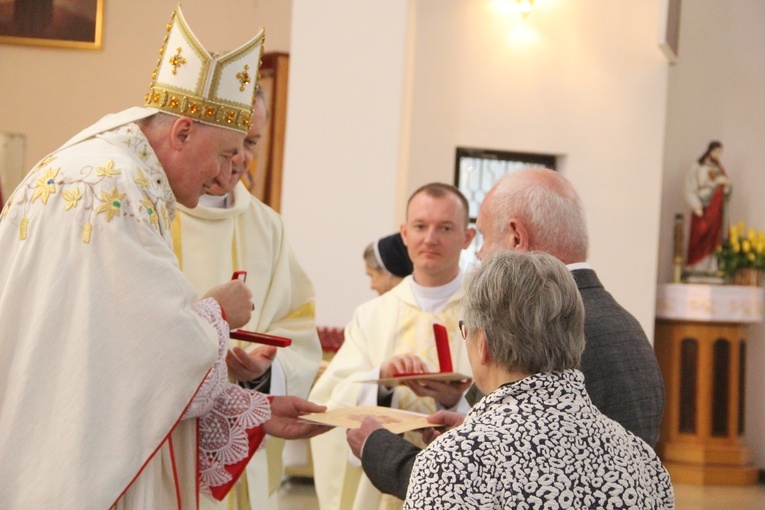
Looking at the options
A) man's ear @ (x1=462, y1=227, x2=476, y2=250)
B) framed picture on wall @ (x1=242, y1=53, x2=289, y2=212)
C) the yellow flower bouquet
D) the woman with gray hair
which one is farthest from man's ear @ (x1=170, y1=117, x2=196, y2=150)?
the yellow flower bouquet

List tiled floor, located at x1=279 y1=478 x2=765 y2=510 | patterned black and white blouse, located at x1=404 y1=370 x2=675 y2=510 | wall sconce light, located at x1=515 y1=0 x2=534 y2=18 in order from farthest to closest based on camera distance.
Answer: wall sconce light, located at x1=515 y1=0 x2=534 y2=18 < tiled floor, located at x1=279 y1=478 x2=765 y2=510 < patterned black and white blouse, located at x1=404 y1=370 x2=675 y2=510

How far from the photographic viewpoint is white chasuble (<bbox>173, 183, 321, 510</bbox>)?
136 inches

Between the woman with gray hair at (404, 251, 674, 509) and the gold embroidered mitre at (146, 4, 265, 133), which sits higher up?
the gold embroidered mitre at (146, 4, 265, 133)

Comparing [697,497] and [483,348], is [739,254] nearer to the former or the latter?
[697,497]

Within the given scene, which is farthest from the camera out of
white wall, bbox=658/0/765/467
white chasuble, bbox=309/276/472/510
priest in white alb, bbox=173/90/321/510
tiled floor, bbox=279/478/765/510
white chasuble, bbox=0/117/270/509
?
white wall, bbox=658/0/765/467

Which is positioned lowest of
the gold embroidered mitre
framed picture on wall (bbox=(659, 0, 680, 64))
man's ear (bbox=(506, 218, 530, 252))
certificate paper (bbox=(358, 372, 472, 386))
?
certificate paper (bbox=(358, 372, 472, 386))

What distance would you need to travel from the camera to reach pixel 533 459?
186 cm

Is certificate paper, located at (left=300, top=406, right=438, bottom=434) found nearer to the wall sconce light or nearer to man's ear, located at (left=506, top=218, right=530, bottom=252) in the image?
man's ear, located at (left=506, top=218, right=530, bottom=252)

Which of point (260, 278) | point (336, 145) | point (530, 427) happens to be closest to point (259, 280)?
point (260, 278)

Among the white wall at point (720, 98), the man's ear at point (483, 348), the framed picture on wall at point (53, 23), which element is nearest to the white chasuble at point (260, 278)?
the man's ear at point (483, 348)

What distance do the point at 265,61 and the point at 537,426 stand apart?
8911mm

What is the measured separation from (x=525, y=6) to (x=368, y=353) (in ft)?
20.2

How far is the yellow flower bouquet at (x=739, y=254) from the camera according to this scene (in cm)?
1006

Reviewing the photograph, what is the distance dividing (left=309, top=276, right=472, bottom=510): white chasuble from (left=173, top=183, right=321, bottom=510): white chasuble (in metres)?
0.47
